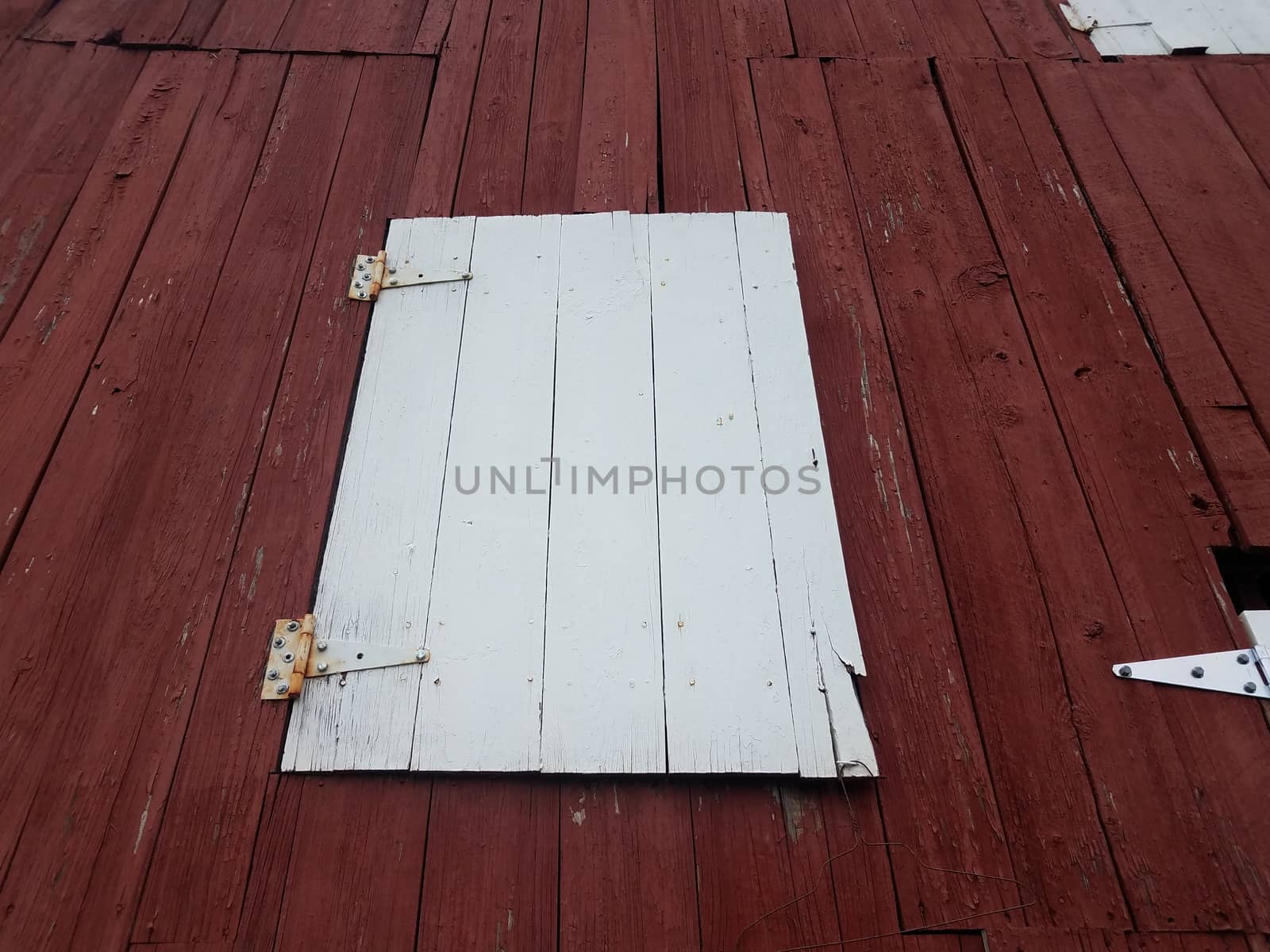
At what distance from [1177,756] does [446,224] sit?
1782mm

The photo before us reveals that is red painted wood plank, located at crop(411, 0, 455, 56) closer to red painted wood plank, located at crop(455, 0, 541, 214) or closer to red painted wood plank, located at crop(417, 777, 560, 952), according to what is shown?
red painted wood plank, located at crop(455, 0, 541, 214)

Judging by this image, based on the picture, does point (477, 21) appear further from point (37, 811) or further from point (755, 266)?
point (37, 811)

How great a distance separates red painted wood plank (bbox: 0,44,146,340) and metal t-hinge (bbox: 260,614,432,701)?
1.09m

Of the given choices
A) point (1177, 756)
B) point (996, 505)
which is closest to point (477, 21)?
point (996, 505)

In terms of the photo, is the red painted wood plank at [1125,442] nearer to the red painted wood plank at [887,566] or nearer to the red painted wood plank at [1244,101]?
the red painted wood plank at [887,566]

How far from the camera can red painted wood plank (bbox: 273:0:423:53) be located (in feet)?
7.09

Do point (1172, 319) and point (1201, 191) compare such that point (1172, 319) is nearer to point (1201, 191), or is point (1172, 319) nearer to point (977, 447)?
point (1201, 191)

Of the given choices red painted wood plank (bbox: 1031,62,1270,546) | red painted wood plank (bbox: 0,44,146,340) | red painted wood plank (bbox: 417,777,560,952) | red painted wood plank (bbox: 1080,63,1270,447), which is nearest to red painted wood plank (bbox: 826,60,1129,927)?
red painted wood plank (bbox: 1031,62,1270,546)

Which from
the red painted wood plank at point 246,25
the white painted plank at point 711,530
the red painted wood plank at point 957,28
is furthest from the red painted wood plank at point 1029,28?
the red painted wood plank at point 246,25

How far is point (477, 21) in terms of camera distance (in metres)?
2.24

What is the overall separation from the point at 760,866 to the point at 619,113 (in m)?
1.84

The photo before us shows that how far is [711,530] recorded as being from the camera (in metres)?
1.35

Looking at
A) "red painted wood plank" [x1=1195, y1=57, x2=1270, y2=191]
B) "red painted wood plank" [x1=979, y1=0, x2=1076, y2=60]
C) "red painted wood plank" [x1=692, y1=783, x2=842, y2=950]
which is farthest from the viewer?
"red painted wood plank" [x1=979, y1=0, x2=1076, y2=60]

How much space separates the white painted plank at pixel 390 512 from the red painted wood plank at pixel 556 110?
251 mm
